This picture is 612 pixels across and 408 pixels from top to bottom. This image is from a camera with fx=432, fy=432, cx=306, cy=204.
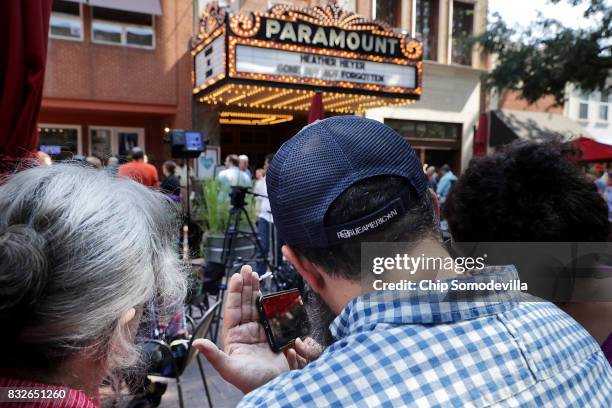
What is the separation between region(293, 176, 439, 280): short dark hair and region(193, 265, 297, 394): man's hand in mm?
341

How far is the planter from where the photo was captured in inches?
210

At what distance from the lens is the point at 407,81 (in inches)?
461

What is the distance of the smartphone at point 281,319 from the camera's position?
3.73 ft

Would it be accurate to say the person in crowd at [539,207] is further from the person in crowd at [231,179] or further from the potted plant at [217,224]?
the person in crowd at [231,179]

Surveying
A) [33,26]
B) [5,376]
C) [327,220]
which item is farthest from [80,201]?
[33,26]

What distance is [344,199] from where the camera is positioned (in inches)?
33.5

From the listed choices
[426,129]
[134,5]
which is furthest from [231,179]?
[426,129]

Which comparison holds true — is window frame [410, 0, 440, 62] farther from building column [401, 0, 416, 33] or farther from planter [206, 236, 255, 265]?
planter [206, 236, 255, 265]

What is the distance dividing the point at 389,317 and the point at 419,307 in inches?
2.3

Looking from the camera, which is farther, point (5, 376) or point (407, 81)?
point (407, 81)

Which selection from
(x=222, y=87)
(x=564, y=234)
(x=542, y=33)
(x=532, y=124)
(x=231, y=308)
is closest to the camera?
(x=231, y=308)

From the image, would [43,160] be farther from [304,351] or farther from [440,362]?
[440,362]

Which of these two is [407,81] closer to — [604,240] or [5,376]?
[604,240]

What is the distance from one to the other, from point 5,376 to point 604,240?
5.38ft
